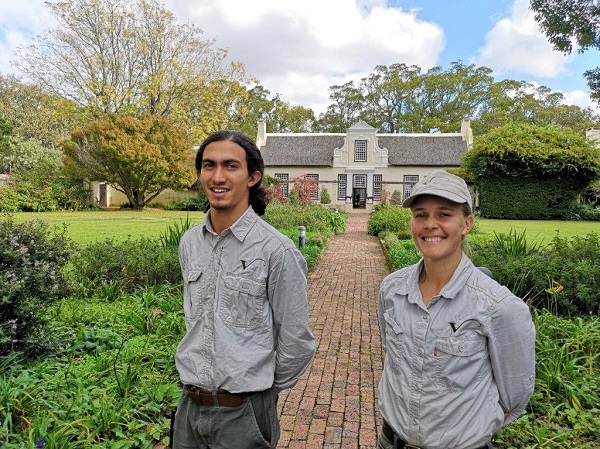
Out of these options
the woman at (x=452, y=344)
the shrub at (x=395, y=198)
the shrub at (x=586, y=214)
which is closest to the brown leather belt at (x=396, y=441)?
the woman at (x=452, y=344)

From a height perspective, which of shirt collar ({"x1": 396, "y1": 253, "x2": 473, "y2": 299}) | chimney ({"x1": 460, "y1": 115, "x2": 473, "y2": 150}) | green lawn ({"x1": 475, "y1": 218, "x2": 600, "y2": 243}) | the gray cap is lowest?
green lawn ({"x1": 475, "y1": 218, "x2": 600, "y2": 243})

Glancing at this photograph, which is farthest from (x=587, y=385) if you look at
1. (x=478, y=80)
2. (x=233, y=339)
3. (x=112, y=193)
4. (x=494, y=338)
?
(x=478, y=80)

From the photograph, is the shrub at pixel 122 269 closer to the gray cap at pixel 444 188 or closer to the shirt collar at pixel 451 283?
the shirt collar at pixel 451 283

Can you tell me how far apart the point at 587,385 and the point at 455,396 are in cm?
266

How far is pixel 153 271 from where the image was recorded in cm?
643

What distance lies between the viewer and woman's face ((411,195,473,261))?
1.56m

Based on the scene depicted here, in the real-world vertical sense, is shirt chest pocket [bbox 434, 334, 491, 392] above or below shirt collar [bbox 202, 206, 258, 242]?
below

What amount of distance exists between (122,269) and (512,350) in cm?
602

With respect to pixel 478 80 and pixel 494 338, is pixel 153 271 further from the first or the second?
pixel 478 80

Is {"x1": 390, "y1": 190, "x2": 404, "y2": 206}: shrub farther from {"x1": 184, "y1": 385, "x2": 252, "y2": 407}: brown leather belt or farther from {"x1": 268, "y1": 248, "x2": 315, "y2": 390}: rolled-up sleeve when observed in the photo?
{"x1": 184, "y1": 385, "x2": 252, "y2": 407}: brown leather belt

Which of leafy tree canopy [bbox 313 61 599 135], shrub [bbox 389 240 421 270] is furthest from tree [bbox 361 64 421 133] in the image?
shrub [bbox 389 240 421 270]

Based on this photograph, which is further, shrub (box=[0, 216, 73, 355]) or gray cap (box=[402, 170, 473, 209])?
shrub (box=[0, 216, 73, 355])

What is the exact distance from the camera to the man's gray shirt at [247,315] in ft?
5.55

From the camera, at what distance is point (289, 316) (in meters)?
1.75
